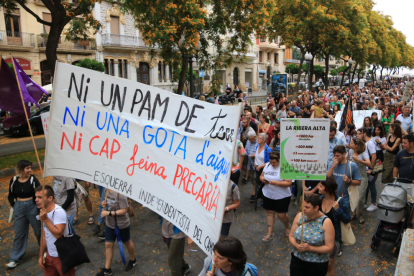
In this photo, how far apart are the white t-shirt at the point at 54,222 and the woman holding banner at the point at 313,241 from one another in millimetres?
2623

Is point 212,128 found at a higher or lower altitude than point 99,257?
higher

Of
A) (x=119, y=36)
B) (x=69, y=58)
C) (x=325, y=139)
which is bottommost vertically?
(x=325, y=139)

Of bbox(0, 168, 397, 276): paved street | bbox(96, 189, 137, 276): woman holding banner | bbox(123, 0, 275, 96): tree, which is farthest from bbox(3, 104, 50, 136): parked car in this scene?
bbox(96, 189, 137, 276): woman holding banner

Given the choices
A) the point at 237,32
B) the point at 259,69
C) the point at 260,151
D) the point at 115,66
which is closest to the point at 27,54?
the point at 115,66

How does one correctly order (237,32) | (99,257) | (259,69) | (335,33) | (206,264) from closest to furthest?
(206,264), (99,257), (237,32), (335,33), (259,69)

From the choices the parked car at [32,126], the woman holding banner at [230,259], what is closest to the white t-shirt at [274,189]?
the woman holding banner at [230,259]

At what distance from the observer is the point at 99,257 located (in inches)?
206

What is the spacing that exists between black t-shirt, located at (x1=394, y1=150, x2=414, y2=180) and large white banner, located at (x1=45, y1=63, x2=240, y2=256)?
13.8ft

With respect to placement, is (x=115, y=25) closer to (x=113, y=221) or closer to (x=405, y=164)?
(x=113, y=221)

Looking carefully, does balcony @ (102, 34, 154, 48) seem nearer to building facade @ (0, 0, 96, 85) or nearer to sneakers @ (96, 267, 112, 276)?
building facade @ (0, 0, 96, 85)

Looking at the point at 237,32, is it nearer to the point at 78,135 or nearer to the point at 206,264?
the point at 78,135

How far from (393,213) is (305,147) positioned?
2.23m

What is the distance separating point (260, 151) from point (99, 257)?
369 cm

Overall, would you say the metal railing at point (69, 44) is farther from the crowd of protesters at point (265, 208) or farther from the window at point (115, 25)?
the crowd of protesters at point (265, 208)
